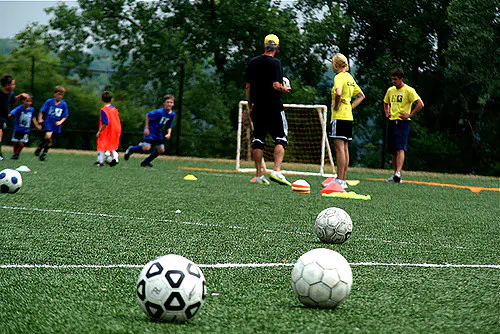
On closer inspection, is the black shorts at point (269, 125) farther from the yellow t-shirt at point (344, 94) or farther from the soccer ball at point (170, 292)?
the soccer ball at point (170, 292)

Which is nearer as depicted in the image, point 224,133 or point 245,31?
point 224,133

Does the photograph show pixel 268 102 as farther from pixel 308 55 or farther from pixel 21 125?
pixel 308 55

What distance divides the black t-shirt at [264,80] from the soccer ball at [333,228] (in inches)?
225

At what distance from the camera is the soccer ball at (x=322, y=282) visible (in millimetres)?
3326

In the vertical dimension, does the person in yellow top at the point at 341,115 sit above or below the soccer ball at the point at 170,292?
above

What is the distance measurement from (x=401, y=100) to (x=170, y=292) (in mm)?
10851

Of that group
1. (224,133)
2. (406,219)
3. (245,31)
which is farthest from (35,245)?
(245,31)

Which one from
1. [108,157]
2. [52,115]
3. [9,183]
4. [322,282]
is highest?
[322,282]

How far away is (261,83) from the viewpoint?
436 inches

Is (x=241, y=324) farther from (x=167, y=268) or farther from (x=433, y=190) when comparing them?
(x=433, y=190)

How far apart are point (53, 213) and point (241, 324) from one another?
409 cm

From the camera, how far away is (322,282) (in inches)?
131

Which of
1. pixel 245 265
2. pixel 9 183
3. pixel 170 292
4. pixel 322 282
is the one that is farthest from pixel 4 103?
pixel 170 292

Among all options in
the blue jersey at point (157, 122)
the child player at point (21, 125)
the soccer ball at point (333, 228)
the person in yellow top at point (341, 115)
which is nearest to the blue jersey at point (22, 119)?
the child player at point (21, 125)
